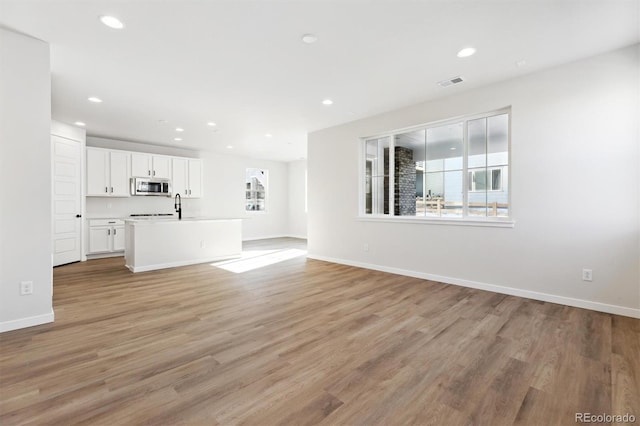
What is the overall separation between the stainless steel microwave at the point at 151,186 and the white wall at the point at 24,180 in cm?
411

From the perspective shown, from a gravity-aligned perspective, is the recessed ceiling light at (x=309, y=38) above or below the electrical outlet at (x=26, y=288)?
Answer: above

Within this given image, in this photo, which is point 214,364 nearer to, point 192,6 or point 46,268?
point 46,268

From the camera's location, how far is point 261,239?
9586mm

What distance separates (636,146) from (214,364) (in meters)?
4.34

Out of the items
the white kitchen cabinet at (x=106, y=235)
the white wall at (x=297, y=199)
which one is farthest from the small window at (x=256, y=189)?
the white kitchen cabinet at (x=106, y=235)

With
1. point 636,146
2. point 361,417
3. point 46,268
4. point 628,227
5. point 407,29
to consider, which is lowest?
point 361,417

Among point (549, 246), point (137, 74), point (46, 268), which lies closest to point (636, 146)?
point (549, 246)

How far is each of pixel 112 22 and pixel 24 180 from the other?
166 cm

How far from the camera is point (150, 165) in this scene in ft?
22.9

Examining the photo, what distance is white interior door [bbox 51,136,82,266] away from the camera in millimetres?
5406

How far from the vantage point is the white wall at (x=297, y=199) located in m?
9.88

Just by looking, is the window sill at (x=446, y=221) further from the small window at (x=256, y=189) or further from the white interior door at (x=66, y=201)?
the white interior door at (x=66, y=201)

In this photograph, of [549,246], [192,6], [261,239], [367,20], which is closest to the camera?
[192,6]

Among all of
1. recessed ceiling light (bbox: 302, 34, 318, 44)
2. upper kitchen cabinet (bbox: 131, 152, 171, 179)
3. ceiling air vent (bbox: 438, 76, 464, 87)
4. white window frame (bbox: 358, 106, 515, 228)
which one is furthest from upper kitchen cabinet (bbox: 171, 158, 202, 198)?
ceiling air vent (bbox: 438, 76, 464, 87)
